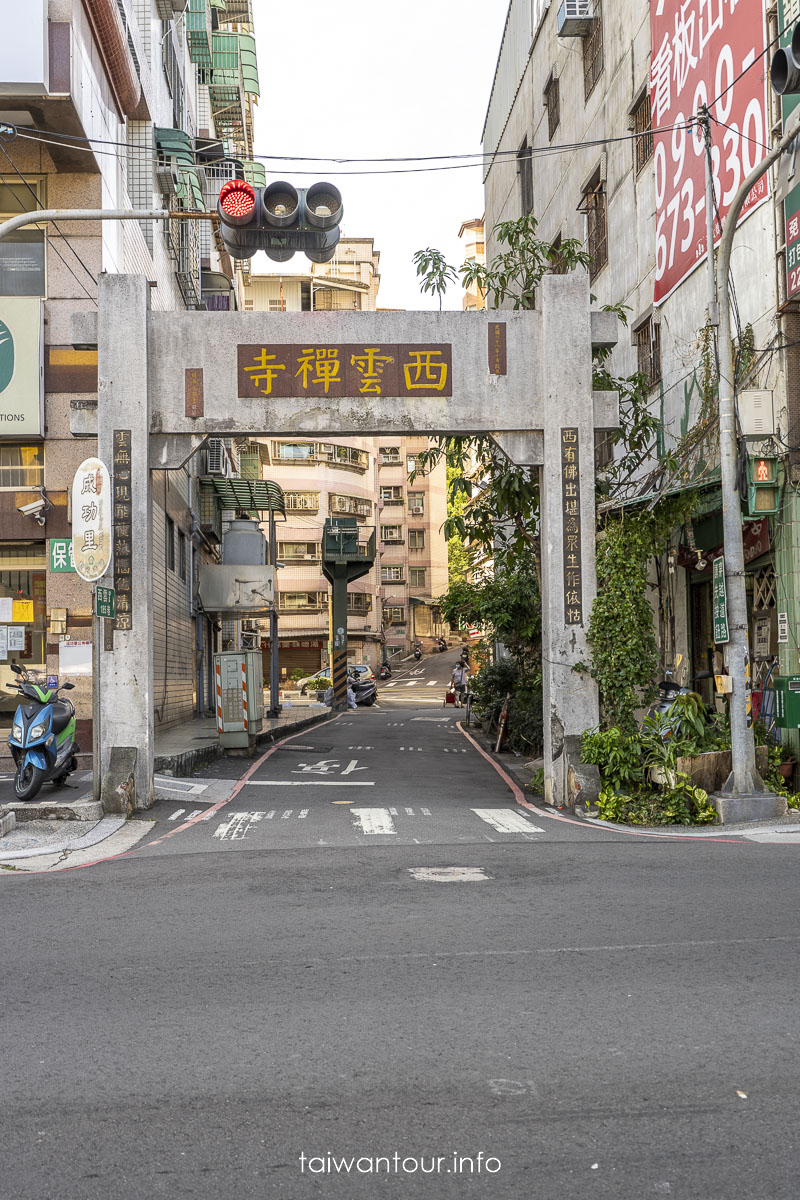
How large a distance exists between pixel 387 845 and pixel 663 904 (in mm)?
3642

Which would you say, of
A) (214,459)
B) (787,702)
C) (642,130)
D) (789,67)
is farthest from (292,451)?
(789,67)

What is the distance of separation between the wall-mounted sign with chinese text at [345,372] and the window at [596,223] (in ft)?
31.8

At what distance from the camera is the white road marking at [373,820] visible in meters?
11.7

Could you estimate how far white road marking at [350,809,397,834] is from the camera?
11.7 m

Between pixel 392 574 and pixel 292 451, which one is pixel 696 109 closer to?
pixel 292 451

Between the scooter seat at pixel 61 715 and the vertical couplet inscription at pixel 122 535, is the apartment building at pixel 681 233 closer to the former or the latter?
the vertical couplet inscription at pixel 122 535

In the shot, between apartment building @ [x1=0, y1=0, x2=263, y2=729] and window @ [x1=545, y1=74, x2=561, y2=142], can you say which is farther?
window @ [x1=545, y1=74, x2=561, y2=142]

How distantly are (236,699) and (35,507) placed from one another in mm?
4824

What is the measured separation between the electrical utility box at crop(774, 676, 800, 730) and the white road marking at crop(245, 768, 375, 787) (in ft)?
18.4

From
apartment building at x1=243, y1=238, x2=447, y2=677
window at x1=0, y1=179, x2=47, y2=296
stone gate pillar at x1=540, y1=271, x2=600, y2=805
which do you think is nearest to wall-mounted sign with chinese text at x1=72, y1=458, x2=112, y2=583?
stone gate pillar at x1=540, y1=271, x2=600, y2=805

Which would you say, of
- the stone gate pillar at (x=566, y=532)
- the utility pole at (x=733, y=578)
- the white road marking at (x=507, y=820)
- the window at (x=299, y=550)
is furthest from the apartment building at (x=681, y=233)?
the window at (x=299, y=550)

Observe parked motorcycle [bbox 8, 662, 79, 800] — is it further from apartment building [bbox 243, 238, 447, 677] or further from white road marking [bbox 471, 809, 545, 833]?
apartment building [bbox 243, 238, 447, 677]

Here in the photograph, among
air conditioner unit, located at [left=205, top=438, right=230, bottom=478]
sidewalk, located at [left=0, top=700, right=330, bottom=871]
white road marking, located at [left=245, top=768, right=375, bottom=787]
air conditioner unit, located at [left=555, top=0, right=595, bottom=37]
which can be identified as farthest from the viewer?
air conditioner unit, located at [left=205, top=438, right=230, bottom=478]

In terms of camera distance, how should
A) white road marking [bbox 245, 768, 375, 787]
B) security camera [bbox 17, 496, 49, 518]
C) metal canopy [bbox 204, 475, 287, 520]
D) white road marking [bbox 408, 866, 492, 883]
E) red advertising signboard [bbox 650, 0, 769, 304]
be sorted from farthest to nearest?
metal canopy [bbox 204, 475, 287, 520], security camera [bbox 17, 496, 49, 518], white road marking [bbox 245, 768, 375, 787], red advertising signboard [bbox 650, 0, 769, 304], white road marking [bbox 408, 866, 492, 883]
